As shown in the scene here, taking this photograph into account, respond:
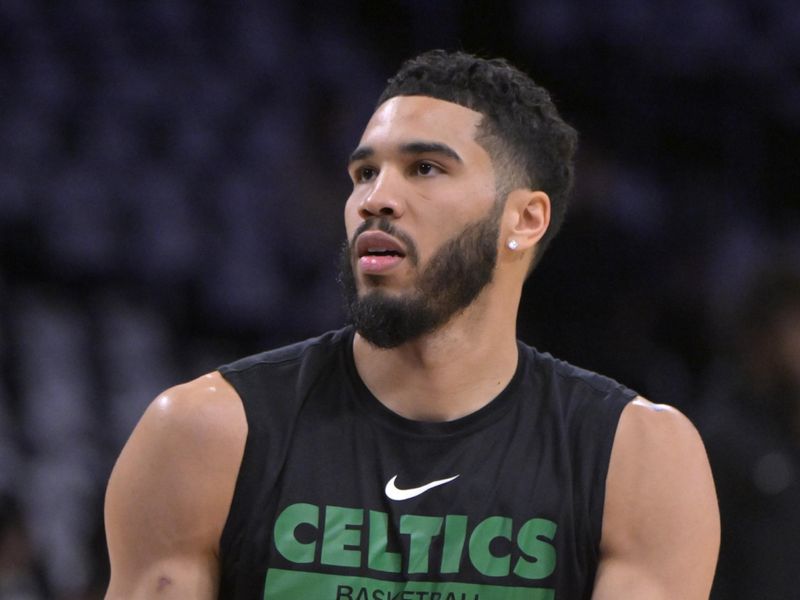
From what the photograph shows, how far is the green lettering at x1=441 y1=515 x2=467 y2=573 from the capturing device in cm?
255

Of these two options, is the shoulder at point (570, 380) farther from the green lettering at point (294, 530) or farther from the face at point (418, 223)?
the green lettering at point (294, 530)

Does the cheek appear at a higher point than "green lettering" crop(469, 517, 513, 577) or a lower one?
higher

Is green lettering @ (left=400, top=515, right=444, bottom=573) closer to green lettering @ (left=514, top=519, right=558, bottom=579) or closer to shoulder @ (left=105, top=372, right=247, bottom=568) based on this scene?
green lettering @ (left=514, top=519, right=558, bottom=579)

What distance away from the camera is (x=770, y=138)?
20.4 ft

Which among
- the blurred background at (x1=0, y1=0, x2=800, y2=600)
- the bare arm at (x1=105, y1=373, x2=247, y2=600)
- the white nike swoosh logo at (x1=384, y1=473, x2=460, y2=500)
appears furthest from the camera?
the blurred background at (x1=0, y1=0, x2=800, y2=600)

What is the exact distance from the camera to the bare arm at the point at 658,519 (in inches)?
102

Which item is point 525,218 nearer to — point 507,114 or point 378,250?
point 507,114

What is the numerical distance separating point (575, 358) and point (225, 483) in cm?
294

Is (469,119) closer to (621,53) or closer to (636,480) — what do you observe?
(636,480)

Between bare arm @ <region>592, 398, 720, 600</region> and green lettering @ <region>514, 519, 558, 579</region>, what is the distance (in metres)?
0.10

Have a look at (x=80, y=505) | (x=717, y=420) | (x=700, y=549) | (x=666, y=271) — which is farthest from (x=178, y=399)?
(x=666, y=271)

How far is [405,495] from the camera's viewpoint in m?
2.62

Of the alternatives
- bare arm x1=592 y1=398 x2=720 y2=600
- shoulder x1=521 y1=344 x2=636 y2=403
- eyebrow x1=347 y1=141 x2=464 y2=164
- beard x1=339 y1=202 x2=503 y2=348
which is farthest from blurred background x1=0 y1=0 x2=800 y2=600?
eyebrow x1=347 y1=141 x2=464 y2=164

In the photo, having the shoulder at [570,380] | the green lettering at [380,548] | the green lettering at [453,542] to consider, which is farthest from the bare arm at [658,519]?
the green lettering at [380,548]
